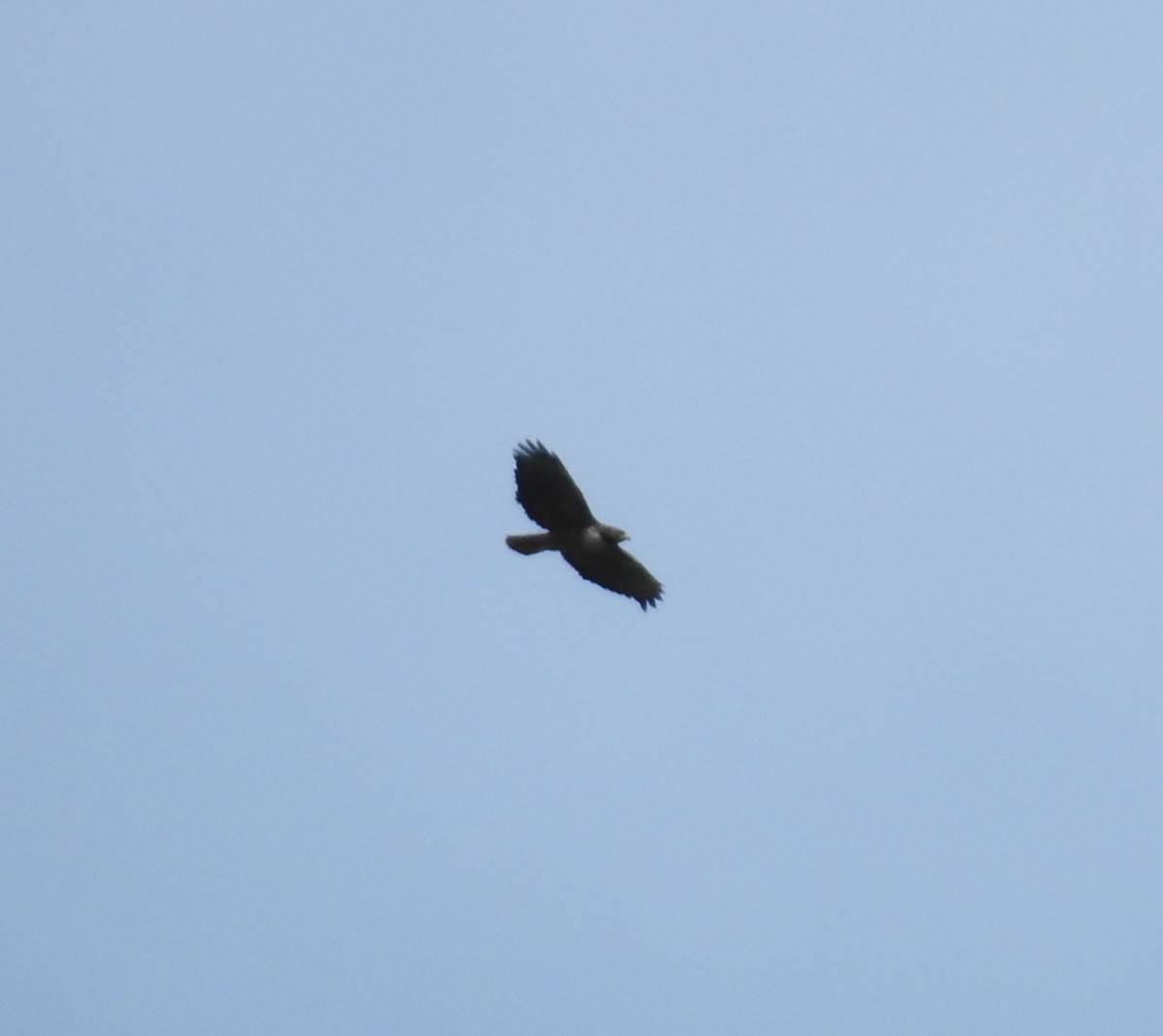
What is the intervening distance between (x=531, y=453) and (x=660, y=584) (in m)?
3.19

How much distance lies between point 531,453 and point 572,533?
1350mm

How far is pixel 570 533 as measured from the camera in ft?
120

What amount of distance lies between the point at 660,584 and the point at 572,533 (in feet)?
6.35

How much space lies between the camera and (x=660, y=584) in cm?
3791

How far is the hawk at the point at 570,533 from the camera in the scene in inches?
1410

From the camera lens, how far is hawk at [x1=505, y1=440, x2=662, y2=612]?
3581 cm

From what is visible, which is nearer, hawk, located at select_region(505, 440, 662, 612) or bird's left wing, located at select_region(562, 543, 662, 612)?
hawk, located at select_region(505, 440, 662, 612)

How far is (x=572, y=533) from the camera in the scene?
3653 cm

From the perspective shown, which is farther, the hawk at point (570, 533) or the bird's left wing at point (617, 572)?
the bird's left wing at point (617, 572)

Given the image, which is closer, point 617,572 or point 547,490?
point 547,490

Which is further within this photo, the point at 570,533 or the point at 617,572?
the point at 617,572

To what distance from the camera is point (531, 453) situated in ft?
117
